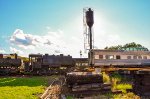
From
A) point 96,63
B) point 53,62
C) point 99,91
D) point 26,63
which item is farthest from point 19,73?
point 99,91

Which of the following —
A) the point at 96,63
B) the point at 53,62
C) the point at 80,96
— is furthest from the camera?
the point at 53,62

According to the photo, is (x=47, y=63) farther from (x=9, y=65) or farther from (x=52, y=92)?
(x=52, y=92)

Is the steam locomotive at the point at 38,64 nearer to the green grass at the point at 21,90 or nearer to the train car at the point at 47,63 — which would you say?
the train car at the point at 47,63

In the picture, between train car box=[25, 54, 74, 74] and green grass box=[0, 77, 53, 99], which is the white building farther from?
green grass box=[0, 77, 53, 99]

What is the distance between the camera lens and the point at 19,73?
124ft

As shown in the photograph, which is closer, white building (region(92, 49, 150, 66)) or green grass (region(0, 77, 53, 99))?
green grass (region(0, 77, 53, 99))

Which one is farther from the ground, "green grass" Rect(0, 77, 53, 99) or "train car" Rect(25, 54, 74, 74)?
"train car" Rect(25, 54, 74, 74)

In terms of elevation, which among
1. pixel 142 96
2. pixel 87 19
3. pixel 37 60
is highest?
pixel 87 19

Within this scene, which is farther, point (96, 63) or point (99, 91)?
point (96, 63)

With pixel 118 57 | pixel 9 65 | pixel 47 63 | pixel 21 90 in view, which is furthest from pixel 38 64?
pixel 21 90

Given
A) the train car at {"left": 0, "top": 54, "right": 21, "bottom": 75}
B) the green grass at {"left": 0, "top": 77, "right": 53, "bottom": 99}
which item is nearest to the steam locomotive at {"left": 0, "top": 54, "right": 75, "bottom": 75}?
the train car at {"left": 0, "top": 54, "right": 21, "bottom": 75}

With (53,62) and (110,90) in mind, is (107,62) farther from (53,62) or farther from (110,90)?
(110,90)

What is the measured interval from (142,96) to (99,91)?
2318mm

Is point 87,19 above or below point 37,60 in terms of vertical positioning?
above
